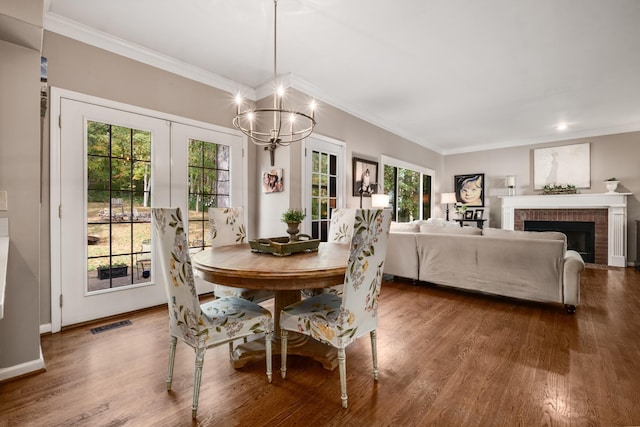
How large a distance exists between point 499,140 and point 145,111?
22.8 ft

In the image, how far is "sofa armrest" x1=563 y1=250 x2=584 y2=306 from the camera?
2.95 meters

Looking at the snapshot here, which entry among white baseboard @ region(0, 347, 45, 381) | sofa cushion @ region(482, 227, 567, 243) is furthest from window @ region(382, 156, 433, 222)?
white baseboard @ region(0, 347, 45, 381)

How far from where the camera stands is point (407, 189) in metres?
6.54

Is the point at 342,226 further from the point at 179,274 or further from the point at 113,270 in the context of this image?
the point at 113,270

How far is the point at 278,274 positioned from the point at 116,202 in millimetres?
2191

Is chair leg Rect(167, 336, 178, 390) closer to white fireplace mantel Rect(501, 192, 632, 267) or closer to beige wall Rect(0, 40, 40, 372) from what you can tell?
beige wall Rect(0, 40, 40, 372)

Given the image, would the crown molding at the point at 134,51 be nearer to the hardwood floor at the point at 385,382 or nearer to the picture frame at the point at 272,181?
the picture frame at the point at 272,181

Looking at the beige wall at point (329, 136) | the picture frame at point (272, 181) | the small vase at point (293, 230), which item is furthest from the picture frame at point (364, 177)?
the small vase at point (293, 230)

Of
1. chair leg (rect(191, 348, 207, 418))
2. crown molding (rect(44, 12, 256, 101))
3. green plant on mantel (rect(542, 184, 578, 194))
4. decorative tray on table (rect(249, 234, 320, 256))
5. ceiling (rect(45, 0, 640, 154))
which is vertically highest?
ceiling (rect(45, 0, 640, 154))

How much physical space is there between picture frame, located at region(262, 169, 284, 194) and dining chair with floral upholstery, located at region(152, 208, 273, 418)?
214 cm

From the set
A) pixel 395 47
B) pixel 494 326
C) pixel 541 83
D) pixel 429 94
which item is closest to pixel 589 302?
pixel 494 326

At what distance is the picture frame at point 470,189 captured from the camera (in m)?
7.25

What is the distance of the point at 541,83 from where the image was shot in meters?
3.79

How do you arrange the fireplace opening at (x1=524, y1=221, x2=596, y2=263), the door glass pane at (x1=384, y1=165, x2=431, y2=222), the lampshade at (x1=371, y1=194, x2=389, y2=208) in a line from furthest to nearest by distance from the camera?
the door glass pane at (x1=384, y1=165, x2=431, y2=222) < the fireplace opening at (x1=524, y1=221, x2=596, y2=263) < the lampshade at (x1=371, y1=194, x2=389, y2=208)
